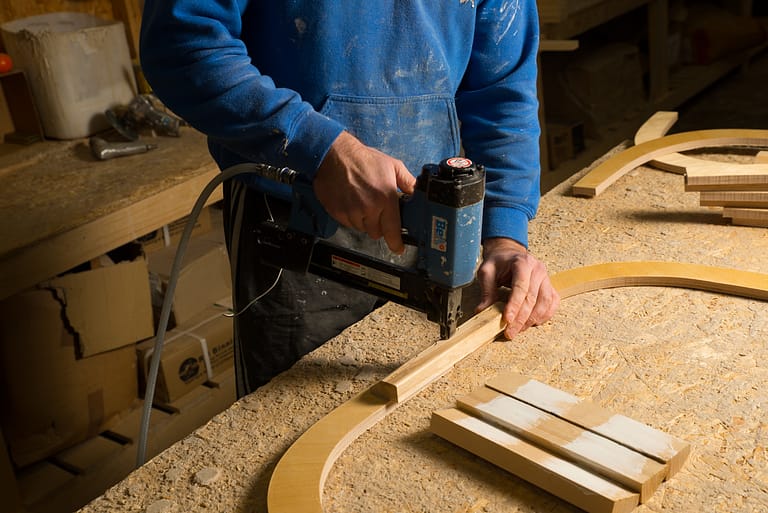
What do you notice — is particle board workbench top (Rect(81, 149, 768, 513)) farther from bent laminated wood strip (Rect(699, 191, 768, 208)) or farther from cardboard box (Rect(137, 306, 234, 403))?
cardboard box (Rect(137, 306, 234, 403))

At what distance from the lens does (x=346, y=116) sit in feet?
5.08

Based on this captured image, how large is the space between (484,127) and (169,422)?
1706 millimetres

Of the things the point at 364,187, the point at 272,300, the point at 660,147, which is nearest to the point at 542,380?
the point at 364,187

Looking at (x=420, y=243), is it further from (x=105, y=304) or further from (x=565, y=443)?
(x=105, y=304)

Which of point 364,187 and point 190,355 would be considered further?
point 190,355

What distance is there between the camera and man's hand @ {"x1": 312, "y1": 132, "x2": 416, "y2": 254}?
1.26 metres

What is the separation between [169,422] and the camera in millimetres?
2744

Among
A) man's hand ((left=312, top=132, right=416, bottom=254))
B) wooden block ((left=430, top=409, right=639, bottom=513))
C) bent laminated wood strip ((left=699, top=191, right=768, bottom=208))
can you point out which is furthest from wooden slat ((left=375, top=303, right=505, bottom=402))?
bent laminated wood strip ((left=699, top=191, right=768, bottom=208))

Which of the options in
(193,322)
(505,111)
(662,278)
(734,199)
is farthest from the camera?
(193,322)

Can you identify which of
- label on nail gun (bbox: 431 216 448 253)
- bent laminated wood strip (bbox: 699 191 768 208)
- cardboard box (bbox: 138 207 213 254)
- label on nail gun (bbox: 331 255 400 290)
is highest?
label on nail gun (bbox: 431 216 448 253)

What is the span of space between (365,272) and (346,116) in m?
0.39

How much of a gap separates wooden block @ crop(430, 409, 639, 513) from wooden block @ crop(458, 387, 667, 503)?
1 cm

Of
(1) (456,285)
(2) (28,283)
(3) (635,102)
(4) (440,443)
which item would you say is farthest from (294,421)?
(3) (635,102)

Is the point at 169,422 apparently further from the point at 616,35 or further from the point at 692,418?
the point at 616,35
